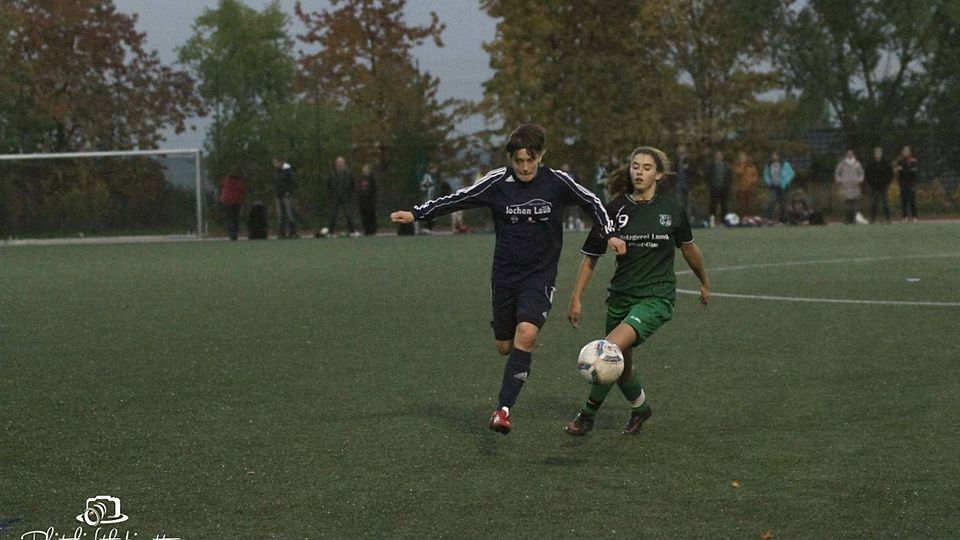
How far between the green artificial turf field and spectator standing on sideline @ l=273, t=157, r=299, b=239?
Result: 22.1 metres

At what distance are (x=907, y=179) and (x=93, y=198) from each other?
21.1m

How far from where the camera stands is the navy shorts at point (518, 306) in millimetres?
9547

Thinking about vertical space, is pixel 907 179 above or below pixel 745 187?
above

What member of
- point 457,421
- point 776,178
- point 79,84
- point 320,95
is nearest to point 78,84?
point 79,84

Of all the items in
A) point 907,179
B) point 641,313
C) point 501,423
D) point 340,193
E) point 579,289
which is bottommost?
point 501,423

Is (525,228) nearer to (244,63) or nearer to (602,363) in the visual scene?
(602,363)

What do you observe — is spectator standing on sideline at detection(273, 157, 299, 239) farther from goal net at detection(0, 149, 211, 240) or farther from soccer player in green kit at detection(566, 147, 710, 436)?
soccer player in green kit at detection(566, 147, 710, 436)

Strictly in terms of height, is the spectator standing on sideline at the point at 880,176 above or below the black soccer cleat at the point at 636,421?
above

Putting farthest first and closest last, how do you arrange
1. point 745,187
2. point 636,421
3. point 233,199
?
point 745,187 → point 233,199 → point 636,421

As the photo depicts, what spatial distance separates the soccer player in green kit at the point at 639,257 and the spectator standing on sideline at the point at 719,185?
3346 cm

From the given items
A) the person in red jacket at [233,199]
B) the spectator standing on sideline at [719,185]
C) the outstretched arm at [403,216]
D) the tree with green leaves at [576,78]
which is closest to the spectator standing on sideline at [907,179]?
the spectator standing on sideline at [719,185]

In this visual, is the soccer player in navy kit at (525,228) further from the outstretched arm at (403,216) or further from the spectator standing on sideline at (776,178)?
the spectator standing on sideline at (776,178)

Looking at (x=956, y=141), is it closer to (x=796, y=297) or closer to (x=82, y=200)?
(x=82, y=200)

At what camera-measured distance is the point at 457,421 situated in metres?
9.95
